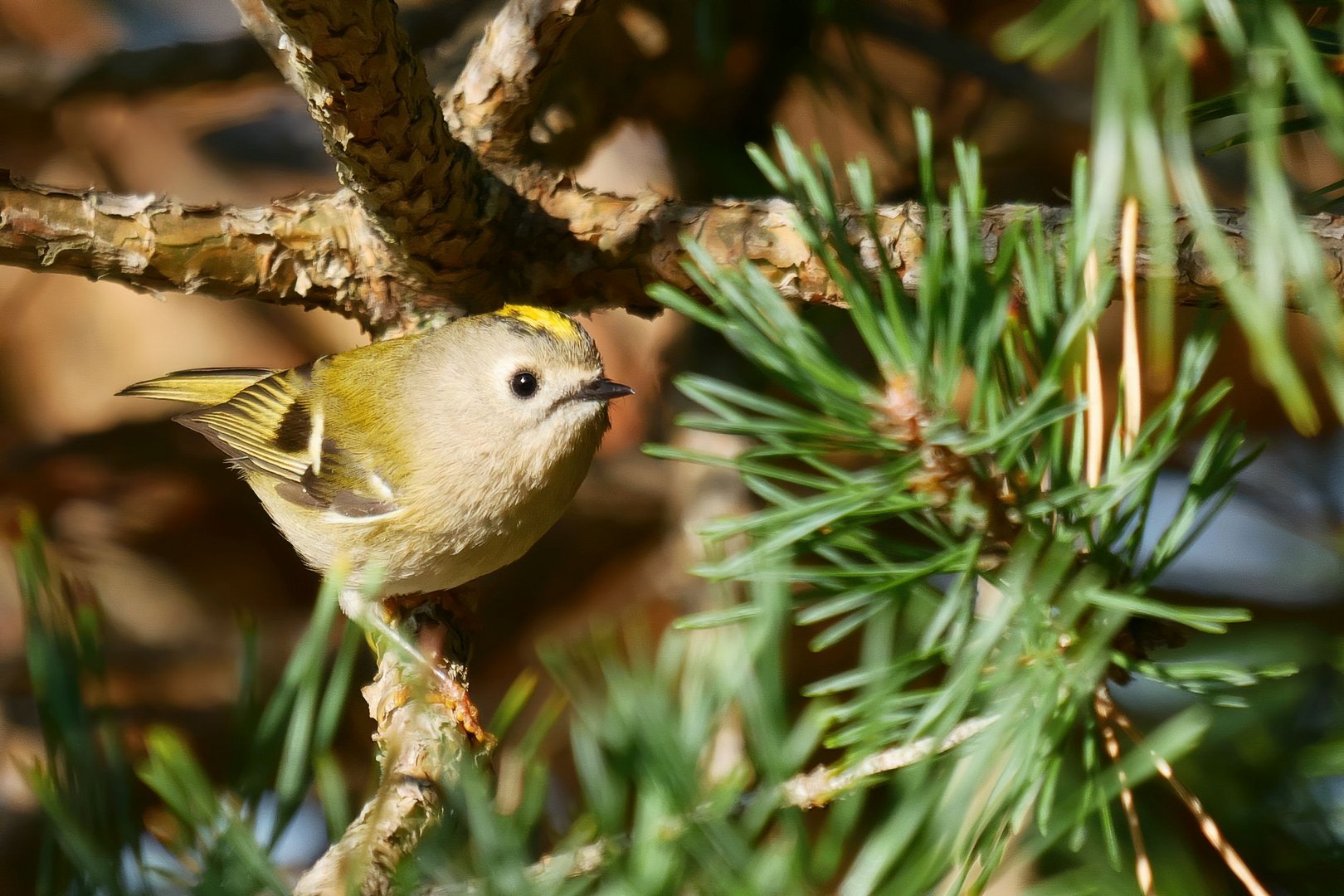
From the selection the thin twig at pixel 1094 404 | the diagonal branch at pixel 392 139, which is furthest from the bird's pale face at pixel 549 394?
the thin twig at pixel 1094 404

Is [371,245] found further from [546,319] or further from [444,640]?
[444,640]

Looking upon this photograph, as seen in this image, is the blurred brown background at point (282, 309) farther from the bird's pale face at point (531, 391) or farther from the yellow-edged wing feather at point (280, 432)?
the bird's pale face at point (531, 391)

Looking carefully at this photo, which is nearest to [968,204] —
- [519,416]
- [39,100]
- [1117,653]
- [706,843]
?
[1117,653]

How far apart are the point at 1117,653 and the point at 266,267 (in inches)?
29.3

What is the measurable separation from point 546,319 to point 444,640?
36 cm

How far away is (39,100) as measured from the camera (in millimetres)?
1274

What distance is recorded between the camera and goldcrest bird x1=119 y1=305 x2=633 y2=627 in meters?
1.12

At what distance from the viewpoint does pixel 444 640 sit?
1.15m

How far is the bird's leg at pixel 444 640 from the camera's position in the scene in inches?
40.5

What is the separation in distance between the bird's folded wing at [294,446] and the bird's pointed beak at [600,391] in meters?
0.25

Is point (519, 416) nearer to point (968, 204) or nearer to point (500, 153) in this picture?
point (500, 153)

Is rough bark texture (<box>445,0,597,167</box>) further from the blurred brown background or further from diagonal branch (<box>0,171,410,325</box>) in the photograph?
the blurred brown background

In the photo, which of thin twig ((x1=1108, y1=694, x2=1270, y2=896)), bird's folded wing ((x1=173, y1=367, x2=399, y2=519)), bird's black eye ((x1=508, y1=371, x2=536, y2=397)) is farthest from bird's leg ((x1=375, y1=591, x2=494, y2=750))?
thin twig ((x1=1108, y1=694, x2=1270, y2=896))

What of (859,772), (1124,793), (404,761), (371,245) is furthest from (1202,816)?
(371,245)
